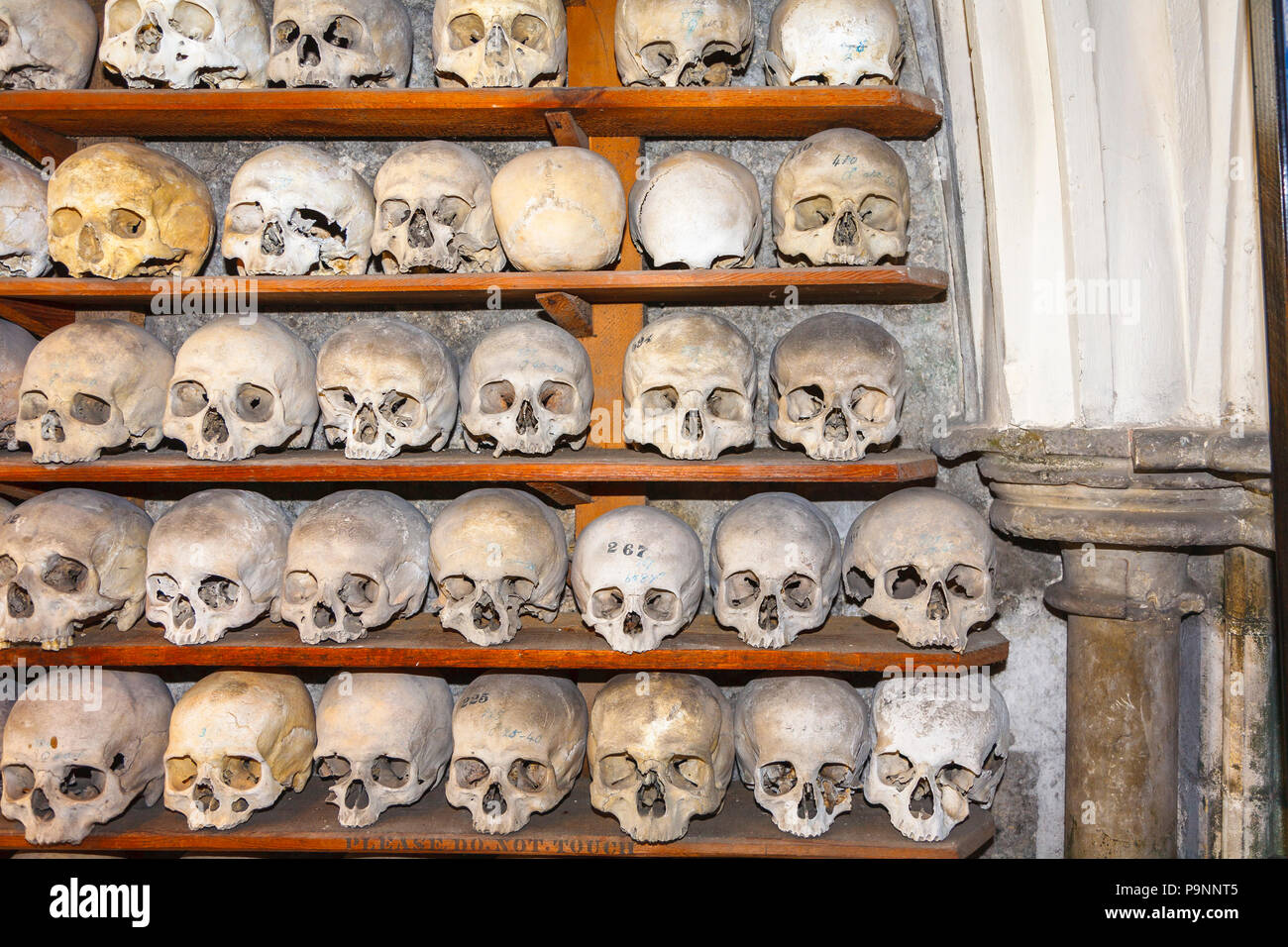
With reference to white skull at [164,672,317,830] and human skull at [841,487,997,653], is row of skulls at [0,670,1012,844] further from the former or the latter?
human skull at [841,487,997,653]

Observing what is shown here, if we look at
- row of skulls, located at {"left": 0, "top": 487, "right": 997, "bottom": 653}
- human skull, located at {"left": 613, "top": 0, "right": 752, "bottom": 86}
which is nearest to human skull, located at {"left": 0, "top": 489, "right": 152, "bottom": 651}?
row of skulls, located at {"left": 0, "top": 487, "right": 997, "bottom": 653}

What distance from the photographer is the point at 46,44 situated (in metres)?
3.03

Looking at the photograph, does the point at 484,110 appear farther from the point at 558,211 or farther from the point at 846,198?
the point at 846,198

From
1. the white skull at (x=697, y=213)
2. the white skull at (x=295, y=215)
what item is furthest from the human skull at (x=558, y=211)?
the white skull at (x=295, y=215)

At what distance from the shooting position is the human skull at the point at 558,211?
2.84 meters

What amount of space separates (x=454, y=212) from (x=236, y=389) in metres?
0.85

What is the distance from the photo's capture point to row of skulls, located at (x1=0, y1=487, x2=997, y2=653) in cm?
284

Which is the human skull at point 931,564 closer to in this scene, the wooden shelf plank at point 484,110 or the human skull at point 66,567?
the wooden shelf plank at point 484,110

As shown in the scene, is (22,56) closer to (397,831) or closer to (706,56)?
(706,56)

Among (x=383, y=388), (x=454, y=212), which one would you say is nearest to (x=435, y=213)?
(x=454, y=212)

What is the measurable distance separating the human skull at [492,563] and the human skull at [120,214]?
3.89 ft

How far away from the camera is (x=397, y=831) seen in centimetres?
290

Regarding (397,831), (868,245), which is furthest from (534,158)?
(397,831)

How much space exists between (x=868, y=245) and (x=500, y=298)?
114 centimetres
